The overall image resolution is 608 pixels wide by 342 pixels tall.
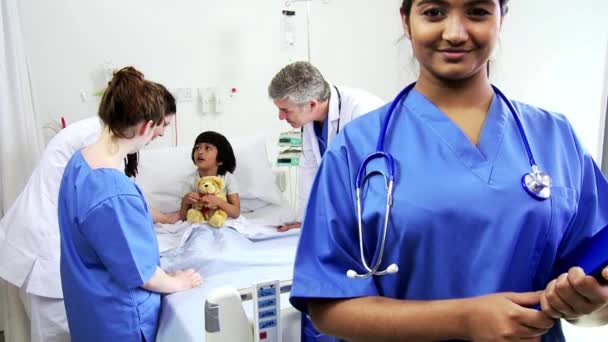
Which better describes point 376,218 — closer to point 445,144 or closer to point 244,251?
point 445,144

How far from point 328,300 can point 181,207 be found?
2.12 metres

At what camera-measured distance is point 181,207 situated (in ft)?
8.89

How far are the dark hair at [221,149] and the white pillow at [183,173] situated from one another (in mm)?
98

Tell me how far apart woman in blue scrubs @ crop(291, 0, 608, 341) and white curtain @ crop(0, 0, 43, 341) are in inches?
83.0

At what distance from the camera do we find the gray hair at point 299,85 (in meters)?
2.13

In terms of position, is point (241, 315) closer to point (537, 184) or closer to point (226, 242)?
point (537, 184)

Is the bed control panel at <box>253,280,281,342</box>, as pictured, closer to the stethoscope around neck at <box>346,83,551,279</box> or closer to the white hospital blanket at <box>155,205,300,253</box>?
the stethoscope around neck at <box>346,83,551,279</box>

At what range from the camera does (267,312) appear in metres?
1.16

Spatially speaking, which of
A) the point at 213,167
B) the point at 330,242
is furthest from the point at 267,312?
the point at 213,167

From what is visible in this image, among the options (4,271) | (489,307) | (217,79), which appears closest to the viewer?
(489,307)

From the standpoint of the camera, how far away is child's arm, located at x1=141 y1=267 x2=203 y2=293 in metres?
1.67

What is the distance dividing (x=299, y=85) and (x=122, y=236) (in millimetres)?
1003

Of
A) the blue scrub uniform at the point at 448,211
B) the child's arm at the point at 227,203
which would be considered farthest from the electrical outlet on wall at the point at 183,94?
the blue scrub uniform at the point at 448,211

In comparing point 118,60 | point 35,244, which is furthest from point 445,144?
point 118,60
